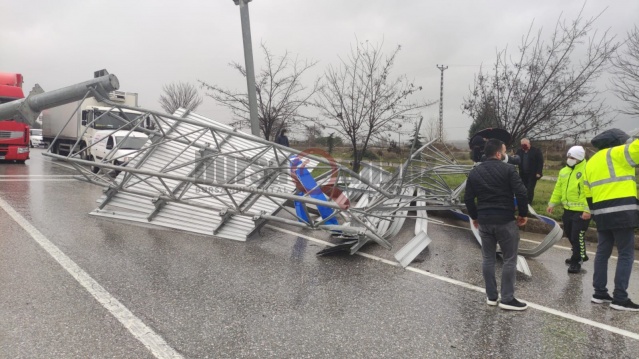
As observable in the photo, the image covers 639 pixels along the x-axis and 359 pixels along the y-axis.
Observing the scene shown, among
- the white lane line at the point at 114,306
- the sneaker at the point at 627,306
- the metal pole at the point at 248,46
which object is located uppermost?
the metal pole at the point at 248,46

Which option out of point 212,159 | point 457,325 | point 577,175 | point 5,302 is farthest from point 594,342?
point 5,302

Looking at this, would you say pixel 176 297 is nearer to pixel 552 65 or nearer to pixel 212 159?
pixel 212 159

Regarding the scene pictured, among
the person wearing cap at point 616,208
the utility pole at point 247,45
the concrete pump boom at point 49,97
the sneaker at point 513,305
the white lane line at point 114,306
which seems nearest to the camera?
the white lane line at point 114,306

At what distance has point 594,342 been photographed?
4.13 metres

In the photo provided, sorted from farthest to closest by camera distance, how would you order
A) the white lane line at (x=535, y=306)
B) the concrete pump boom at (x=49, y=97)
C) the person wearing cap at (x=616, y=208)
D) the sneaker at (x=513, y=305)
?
the concrete pump boom at (x=49, y=97) < the person wearing cap at (x=616, y=208) < the sneaker at (x=513, y=305) < the white lane line at (x=535, y=306)

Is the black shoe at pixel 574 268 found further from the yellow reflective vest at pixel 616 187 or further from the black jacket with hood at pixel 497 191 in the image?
the black jacket with hood at pixel 497 191

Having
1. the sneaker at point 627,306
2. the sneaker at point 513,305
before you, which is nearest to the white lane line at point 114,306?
the sneaker at point 513,305

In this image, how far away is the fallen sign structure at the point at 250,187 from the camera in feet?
21.0

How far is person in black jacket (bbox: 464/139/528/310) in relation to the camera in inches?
193

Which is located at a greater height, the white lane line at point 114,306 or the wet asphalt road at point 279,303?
the white lane line at point 114,306

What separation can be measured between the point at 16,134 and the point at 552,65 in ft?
62.9

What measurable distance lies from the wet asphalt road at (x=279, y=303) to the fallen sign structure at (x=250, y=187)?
0.43 meters

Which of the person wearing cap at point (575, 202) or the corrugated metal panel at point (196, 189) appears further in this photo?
the corrugated metal panel at point (196, 189)

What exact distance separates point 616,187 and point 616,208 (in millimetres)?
227
